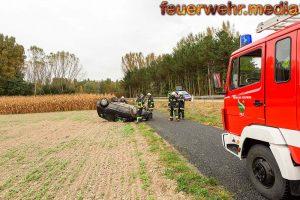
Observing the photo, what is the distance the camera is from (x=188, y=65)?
45719 mm

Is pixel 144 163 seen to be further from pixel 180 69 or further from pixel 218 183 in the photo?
pixel 180 69

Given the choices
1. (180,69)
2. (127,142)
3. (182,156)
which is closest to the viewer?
(182,156)

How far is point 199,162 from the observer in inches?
257

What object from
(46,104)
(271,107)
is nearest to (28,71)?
(46,104)

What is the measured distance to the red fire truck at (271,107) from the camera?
11.5ft

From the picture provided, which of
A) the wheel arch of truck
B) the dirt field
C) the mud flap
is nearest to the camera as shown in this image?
the wheel arch of truck

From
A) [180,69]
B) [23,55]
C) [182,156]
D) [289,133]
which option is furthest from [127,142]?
[23,55]

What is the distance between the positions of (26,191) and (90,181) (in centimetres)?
123

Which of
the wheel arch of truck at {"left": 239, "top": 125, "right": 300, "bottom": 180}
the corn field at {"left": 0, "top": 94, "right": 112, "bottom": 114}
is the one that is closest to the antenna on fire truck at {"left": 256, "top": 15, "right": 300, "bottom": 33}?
the wheel arch of truck at {"left": 239, "top": 125, "right": 300, "bottom": 180}

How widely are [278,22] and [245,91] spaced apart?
125 centimetres

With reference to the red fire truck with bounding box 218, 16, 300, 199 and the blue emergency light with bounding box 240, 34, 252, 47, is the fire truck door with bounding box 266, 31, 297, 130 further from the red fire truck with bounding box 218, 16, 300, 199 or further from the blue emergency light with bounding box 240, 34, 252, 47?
the blue emergency light with bounding box 240, 34, 252, 47

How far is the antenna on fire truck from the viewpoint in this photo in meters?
4.10

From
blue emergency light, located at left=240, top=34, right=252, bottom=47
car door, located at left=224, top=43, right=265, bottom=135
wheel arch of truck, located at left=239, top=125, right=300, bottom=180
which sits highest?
blue emergency light, located at left=240, top=34, right=252, bottom=47

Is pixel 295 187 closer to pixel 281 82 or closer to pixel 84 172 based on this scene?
pixel 281 82
